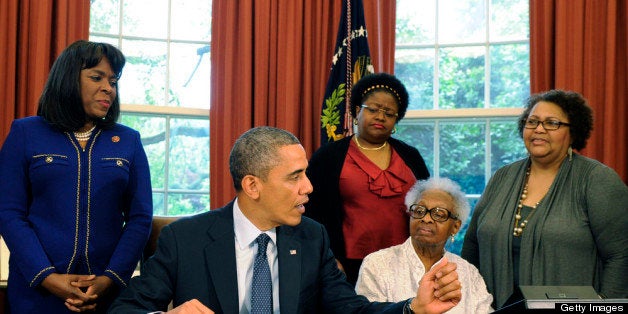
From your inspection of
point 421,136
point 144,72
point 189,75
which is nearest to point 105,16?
point 144,72

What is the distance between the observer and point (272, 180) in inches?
93.6

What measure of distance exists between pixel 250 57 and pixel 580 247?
2.50 metres

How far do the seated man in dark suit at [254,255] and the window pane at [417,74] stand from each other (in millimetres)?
2767

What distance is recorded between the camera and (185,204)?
5.07m

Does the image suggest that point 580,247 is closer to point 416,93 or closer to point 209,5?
point 416,93

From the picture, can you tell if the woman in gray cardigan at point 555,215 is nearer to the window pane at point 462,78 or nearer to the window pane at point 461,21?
the window pane at point 462,78

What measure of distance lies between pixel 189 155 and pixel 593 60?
2.60 meters

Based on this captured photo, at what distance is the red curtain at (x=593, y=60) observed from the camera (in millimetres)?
4371

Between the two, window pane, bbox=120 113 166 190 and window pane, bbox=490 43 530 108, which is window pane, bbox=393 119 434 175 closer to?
window pane, bbox=490 43 530 108

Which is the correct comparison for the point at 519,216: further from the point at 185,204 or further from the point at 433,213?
the point at 185,204

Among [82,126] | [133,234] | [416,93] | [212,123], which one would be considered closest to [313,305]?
[133,234]

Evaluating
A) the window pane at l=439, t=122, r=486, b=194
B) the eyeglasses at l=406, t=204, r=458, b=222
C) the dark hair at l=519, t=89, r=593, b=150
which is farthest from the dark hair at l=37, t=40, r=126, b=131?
the window pane at l=439, t=122, r=486, b=194

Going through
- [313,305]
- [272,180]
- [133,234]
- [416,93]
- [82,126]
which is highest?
[416,93]

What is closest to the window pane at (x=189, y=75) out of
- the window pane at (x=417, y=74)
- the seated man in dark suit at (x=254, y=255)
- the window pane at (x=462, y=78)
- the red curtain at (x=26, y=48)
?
the red curtain at (x=26, y=48)
